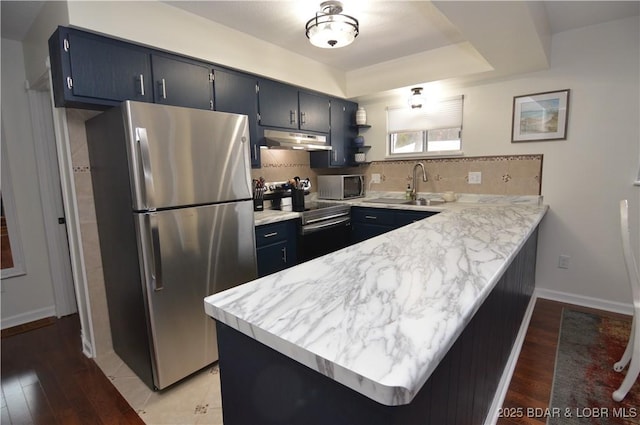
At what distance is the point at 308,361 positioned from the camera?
2.13 ft

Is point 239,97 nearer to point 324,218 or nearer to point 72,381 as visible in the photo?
point 324,218

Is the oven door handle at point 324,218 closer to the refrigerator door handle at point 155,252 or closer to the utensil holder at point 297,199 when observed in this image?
the utensil holder at point 297,199

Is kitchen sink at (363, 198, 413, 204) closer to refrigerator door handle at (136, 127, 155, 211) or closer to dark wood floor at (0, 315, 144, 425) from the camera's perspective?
refrigerator door handle at (136, 127, 155, 211)

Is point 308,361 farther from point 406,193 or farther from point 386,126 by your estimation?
point 386,126

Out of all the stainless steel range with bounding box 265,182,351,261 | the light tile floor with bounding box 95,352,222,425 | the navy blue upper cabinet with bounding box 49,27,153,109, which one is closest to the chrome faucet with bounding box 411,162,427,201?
the stainless steel range with bounding box 265,182,351,261

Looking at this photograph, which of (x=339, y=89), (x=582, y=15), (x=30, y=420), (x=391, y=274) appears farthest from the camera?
(x=339, y=89)

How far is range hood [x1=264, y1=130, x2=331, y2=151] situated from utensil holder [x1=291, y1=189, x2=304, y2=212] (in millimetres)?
465

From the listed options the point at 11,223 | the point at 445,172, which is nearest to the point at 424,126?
the point at 445,172

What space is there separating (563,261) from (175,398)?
333 cm

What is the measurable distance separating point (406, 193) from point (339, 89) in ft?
4.67

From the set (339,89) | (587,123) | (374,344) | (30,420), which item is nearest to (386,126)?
(339,89)

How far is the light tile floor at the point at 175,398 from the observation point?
5.54 feet

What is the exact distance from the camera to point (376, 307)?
0.84 metres

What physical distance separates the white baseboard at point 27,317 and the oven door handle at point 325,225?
2420mm
